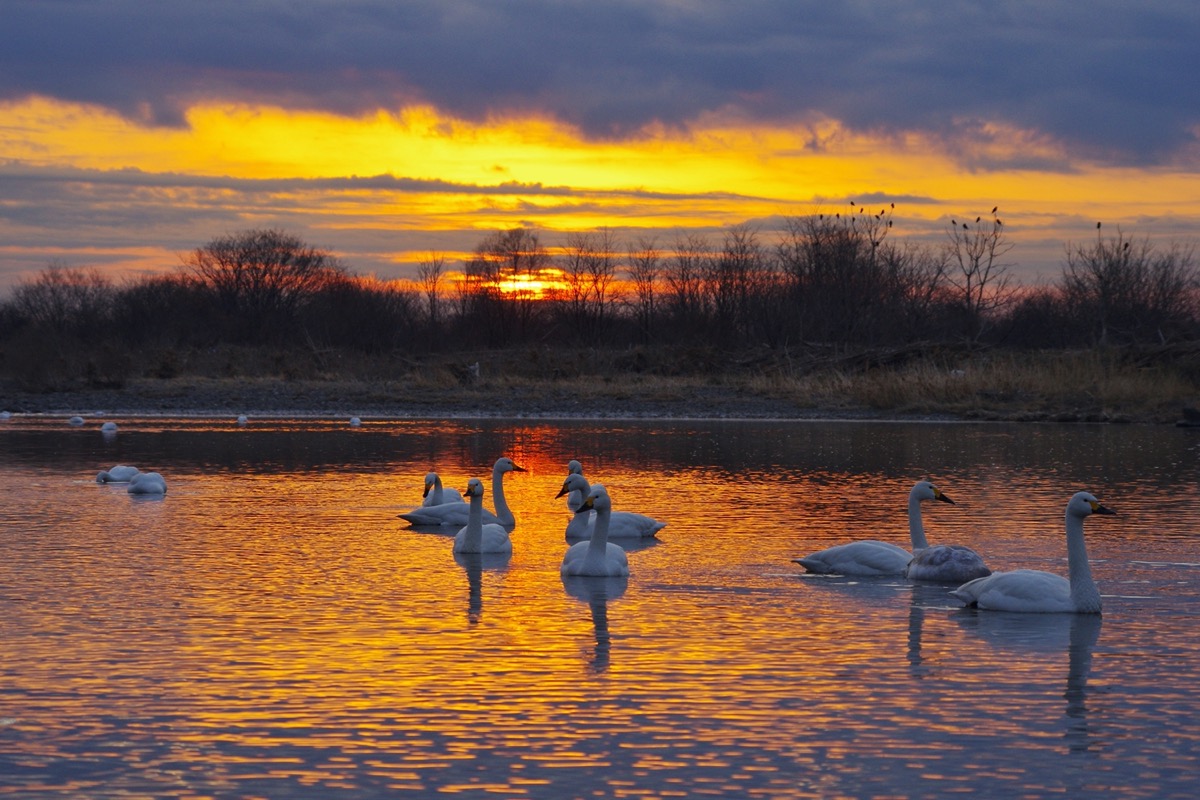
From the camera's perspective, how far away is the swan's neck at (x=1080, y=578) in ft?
31.6

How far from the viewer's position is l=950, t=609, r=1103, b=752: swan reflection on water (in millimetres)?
7711

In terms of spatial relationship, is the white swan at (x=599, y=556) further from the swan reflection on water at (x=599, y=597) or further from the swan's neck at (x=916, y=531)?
the swan's neck at (x=916, y=531)

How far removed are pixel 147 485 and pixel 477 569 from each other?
6318 millimetres

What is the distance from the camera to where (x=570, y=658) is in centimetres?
822

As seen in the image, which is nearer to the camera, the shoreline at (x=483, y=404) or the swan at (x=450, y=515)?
the swan at (x=450, y=515)

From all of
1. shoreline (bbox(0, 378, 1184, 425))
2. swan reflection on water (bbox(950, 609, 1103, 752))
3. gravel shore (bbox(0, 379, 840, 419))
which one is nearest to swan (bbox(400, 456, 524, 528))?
swan reflection on water (bbox(950, 609, 1103, 752))

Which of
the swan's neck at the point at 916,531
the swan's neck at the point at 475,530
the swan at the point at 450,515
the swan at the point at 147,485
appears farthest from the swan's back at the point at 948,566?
the swan at the point at 147,485

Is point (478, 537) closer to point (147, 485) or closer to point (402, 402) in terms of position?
point (147, 485)

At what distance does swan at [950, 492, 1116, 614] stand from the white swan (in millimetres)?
2545

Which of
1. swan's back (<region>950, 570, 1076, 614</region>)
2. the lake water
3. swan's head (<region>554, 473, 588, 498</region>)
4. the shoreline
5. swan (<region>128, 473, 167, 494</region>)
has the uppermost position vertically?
the shoreline

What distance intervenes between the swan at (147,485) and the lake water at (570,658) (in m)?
0.29

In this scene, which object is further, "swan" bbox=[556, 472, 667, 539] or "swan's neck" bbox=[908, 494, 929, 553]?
"swan" bbox=[556, 472, 667, 539]

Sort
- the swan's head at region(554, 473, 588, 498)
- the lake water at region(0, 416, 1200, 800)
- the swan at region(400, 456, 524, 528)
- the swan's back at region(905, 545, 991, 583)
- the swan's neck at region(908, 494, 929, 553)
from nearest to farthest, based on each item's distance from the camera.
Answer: the lake water at region(0, 416, 1200, 800)
the swan's back at region(905, 545, 991, 583)
the swan's neck at region(908, 494, 929, 553)
the swan's head at region(554, 473, 588, 498)
the swan at region(400, 456, 524, 528)

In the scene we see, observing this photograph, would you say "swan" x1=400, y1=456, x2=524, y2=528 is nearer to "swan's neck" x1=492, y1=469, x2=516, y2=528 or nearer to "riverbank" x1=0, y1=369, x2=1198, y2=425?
"swan's neck" x1=492, y1=469, x2=516, y2=528
